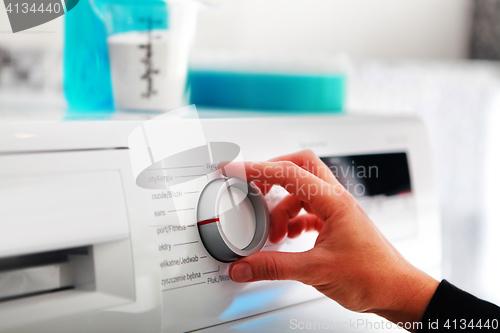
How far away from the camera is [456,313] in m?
0.52

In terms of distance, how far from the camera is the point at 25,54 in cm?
86

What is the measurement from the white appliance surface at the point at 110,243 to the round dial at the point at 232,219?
0.01m

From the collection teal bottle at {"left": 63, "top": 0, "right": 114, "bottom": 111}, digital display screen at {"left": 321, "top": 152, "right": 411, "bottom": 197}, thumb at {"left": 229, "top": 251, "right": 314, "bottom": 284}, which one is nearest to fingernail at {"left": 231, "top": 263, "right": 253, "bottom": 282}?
thumb at {"left": 229, "top": 251, "right": 314, "bottom": 284}

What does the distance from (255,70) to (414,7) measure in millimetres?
911

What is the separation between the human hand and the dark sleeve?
0.04ft

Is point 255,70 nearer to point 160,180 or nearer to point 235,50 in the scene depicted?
point 235,50

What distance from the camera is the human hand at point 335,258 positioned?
18.3 inches

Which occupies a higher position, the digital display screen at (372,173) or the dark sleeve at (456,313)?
the digital display screen at (372,173)

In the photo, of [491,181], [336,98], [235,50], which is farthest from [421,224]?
[491,181]

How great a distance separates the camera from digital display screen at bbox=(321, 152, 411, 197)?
59cm

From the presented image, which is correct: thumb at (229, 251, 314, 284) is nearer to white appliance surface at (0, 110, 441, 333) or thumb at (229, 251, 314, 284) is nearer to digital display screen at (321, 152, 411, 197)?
white appliance surface at (0, 110, 441, 333)

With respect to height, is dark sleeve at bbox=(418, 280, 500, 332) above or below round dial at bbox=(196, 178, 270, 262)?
below

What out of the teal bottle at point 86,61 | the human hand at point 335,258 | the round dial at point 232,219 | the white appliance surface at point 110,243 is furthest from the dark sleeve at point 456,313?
the teal bottle at point 86,61

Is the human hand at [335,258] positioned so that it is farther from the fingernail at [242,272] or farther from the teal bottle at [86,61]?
the teal bottle at [86,61]
